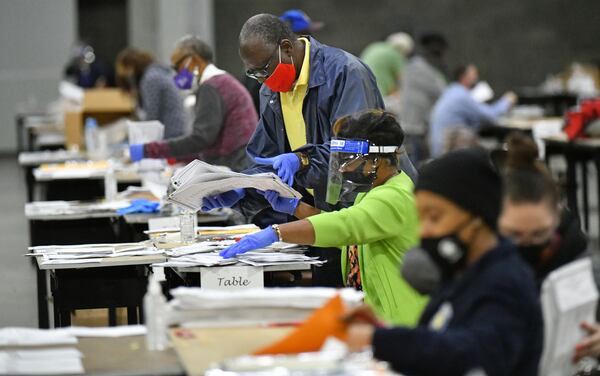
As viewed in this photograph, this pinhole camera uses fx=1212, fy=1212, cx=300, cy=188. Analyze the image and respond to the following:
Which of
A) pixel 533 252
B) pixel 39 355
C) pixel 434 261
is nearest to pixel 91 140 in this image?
pixel 39 355

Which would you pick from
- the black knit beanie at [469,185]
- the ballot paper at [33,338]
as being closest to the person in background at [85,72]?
the ballot paper at [33,338]

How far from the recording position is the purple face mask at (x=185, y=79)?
7.09 m

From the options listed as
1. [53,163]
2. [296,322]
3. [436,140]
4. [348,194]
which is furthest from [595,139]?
[296,322]

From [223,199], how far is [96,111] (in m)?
→ 7.54

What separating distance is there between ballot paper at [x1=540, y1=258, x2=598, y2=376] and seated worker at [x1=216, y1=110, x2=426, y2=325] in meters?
0.96

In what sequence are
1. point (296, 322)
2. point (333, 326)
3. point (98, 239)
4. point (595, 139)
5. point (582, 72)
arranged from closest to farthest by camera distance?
1. point (333, 326)
2. point (296, 322)
3. point (98, 239)
4. point (595, 139)
5. point (582, 72)

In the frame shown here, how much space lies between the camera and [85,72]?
17609 mm

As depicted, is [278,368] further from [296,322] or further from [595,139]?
[595,139]

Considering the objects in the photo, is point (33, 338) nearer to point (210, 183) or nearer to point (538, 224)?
point (538, 224)

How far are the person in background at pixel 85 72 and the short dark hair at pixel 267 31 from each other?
41.1 feet

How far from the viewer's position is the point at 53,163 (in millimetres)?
9359

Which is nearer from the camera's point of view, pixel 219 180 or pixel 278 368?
pixel 278 368

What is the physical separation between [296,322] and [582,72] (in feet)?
45.1

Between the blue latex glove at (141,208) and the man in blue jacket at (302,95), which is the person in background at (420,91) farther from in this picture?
the man in blue jacket at (302,95)
